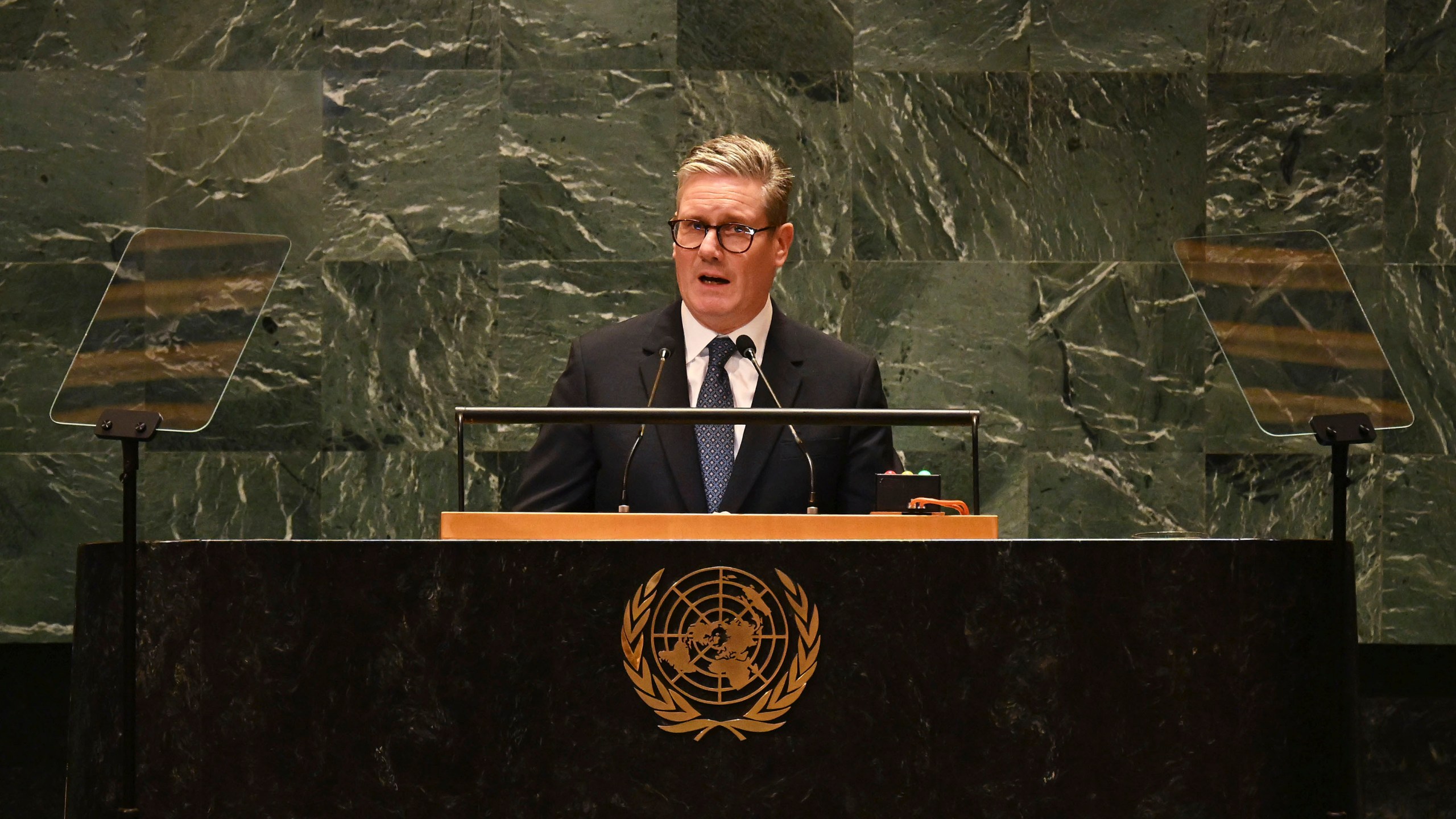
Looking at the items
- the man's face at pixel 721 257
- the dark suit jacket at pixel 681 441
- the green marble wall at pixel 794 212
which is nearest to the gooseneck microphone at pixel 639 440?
the dark suit jacket at pixel 681 441

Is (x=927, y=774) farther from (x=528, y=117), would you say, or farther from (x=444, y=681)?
(x=528, y=117)

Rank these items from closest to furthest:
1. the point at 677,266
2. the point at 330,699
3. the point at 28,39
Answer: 1. the point at 330,699
2. the point at 677,266
3. the point at 28,39

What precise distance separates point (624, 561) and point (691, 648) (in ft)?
0.47

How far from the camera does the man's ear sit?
3078 mm

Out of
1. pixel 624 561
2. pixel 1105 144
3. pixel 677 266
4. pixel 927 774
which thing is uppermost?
pixel 1105 144

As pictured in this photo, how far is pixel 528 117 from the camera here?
14.1 ft

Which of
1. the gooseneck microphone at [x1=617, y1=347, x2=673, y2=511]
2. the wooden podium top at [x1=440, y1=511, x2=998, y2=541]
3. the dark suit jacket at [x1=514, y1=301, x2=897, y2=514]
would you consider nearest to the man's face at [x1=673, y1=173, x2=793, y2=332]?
the dark suit jacket at [x1=514, y1=301, x2=897, y2=514]

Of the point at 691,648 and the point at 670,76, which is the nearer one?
the point at 691,648

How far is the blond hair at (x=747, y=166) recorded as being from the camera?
116 inches

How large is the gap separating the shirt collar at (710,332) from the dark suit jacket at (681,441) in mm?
17

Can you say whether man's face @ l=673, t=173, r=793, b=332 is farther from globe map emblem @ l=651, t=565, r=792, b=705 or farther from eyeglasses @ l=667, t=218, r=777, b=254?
globe map emblem @ l=651, t=565, r=792, b=705

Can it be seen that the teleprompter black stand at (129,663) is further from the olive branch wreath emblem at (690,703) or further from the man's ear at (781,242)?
the man's ear at (781,242)

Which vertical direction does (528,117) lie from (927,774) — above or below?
above

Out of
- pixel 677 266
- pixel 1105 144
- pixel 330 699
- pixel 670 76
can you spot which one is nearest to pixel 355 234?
pixel 670 76
